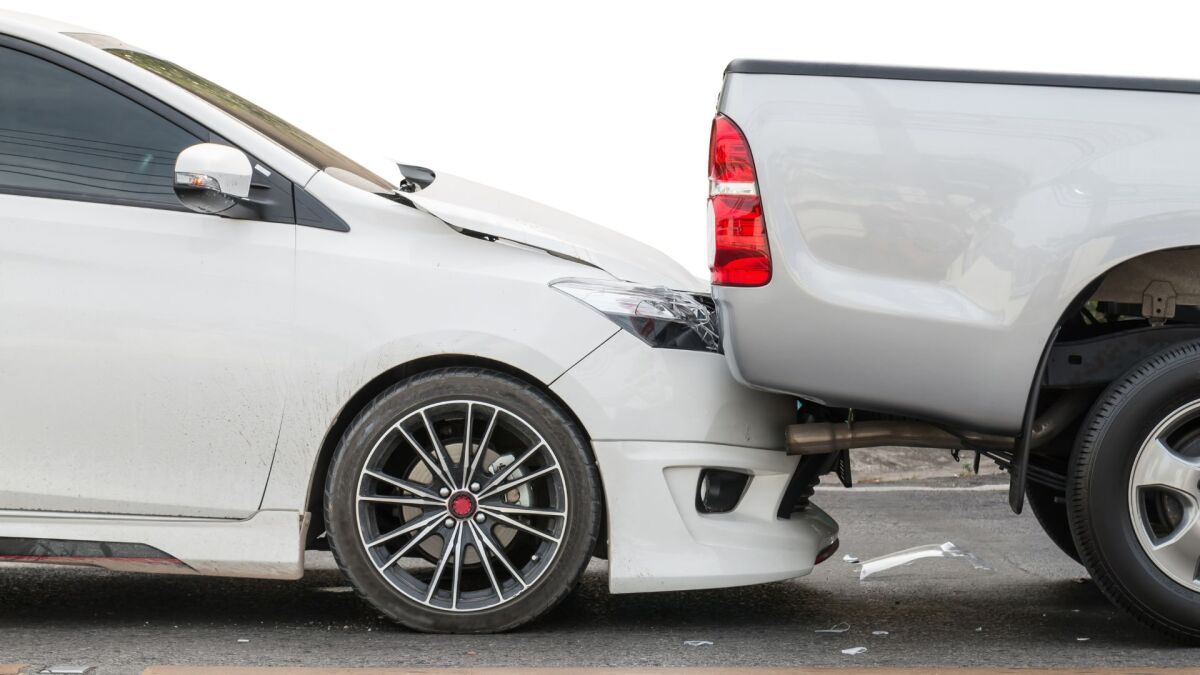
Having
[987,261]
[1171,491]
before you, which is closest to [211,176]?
[987,261]

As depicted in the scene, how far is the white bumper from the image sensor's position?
4000mm

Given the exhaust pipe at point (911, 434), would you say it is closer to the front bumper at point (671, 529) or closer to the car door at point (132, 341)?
the front bumper at point (671, 529)

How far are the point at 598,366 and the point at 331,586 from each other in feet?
5.02

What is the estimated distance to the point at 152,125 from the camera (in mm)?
4109

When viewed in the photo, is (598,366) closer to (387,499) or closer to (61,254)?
(387,499)

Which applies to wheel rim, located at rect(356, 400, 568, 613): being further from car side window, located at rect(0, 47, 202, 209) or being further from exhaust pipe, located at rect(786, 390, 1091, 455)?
car side window, located at rect(0, 47, 202, 209)

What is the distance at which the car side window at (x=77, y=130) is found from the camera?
13.4 feet

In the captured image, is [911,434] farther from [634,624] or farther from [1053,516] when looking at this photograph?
[1053,516]

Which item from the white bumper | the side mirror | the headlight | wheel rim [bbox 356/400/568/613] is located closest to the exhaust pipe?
the white bumper

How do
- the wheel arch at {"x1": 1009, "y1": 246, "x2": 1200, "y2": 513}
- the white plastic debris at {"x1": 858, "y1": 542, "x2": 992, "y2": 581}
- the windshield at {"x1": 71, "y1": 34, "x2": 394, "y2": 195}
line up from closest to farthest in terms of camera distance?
the wheel arch at {"x1": 1009, "y1": 246, "x2": 1200, "y2": 513}, the windshield at {"x1": 71, "y1": 34, "x2": 394, "y2": 195}, the white plastic debris at {"x1": 858, "y1": 542, "x2": 992, "y2": 581}

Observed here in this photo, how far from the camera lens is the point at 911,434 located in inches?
163

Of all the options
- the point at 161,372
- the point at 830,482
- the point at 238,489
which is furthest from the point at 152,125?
the point at 830,482

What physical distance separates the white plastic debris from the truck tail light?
1.65 meters

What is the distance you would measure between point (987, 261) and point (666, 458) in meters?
1.02
